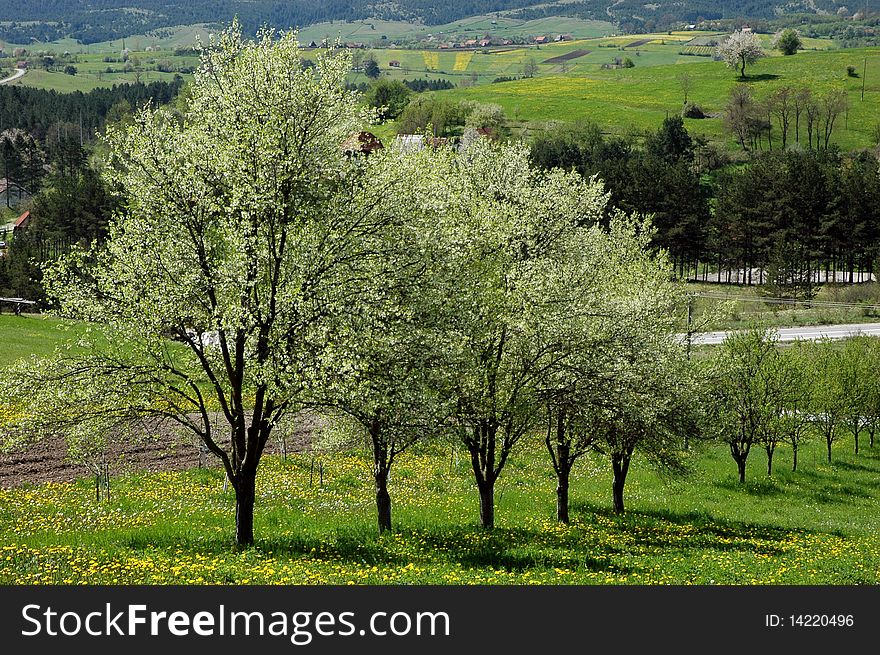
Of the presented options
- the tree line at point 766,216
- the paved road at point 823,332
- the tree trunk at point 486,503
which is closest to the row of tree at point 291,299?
the tree trunk at point 486,503

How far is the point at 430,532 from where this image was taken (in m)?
21.9

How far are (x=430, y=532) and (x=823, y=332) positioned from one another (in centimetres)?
6180

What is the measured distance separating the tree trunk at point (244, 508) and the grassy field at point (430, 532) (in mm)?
333

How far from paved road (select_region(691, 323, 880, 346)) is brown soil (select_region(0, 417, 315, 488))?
45.6 m

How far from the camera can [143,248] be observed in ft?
60.1

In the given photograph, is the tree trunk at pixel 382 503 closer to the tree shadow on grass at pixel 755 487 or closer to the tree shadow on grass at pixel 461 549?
the tree shadow on grass at pixel 461 549

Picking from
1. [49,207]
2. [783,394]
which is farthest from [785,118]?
[783,394]

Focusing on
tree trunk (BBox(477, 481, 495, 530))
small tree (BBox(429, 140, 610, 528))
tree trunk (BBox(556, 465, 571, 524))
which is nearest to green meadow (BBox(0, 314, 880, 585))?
tree trunk (BBox(556, 465, 571, 524))

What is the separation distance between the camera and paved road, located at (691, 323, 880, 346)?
2724 inches

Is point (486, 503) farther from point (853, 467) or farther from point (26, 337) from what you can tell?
point (26, 337)

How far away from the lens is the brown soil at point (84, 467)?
28625 mm

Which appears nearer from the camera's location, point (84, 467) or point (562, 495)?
point (562, 495)

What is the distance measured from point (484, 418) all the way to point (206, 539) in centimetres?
740

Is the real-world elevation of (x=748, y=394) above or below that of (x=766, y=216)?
below
